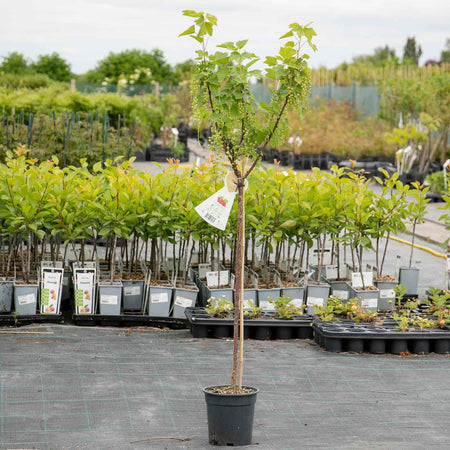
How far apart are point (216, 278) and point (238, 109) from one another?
2806 mm

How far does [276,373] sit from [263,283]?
6.01 feet

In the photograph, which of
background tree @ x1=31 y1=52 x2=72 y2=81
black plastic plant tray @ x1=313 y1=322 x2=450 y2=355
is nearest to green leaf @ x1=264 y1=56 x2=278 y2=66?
black plastic plant tray @ x1=313 y1=322 x2=450 y2=355

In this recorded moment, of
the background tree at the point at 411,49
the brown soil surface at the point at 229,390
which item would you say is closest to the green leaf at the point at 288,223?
the brown soil surface at the point at 229,390

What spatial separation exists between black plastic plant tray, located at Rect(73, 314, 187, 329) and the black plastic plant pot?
2538 millimetres

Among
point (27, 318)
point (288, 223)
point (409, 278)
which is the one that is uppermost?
point (288, 223)

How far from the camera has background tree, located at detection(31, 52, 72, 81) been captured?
4853cm

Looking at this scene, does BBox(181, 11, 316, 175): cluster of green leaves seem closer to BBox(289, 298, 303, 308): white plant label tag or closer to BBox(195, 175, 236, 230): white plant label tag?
BBox(195, 175, 236, 230): white plant label tag

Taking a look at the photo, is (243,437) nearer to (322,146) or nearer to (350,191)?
(350,191)

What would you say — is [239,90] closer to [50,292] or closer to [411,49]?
[50,292]

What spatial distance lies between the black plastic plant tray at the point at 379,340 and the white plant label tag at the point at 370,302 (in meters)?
0.82

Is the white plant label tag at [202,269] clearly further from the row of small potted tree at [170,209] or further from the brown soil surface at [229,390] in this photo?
the brown soil surface at [229,390]

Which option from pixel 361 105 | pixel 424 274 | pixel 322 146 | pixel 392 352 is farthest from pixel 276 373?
pixel 361 105

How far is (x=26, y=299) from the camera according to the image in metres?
6.30

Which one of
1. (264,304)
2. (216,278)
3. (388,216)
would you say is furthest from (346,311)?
(216,278)
